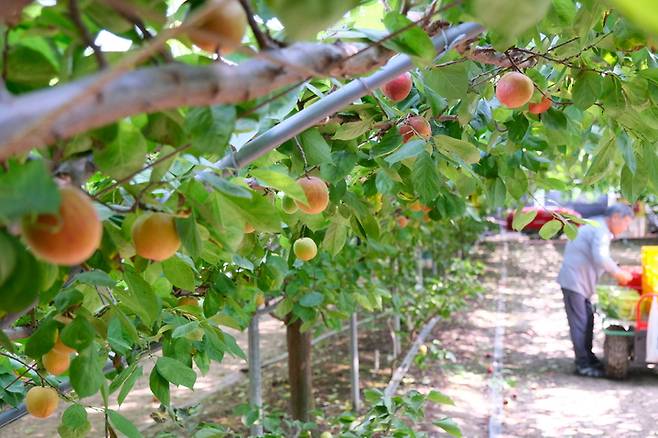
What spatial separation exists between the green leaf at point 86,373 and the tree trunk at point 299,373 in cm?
336

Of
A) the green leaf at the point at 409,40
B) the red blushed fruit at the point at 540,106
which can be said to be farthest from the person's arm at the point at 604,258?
the green leaf at the point at 409,40

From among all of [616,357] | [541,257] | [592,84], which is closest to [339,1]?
[592,84]

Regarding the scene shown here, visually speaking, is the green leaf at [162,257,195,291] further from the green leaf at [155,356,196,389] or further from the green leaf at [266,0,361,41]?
the green leaf at [266,0,361,41]

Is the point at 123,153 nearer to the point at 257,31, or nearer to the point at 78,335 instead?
the point at 257,31

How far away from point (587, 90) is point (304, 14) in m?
1.17

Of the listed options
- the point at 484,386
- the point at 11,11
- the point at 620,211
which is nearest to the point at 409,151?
the point at 11,11

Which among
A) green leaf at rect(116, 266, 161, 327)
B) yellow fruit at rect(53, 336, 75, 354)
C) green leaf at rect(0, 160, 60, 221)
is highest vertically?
green leaf at rect(0, 160, 60, 221)

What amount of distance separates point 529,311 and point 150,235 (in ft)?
28.5

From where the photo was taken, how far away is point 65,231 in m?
0.65

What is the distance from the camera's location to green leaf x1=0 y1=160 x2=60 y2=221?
1.92 ft

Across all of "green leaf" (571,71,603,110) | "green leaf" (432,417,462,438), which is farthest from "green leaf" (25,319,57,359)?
"green leaf" (432,417,462,438)

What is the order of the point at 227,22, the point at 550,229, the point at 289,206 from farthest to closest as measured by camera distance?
1. the point at 550,229
2. the point at 289,206
3. the point at 227,22

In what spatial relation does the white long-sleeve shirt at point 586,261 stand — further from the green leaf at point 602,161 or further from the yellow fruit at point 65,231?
the yellow fruit at point 65,231

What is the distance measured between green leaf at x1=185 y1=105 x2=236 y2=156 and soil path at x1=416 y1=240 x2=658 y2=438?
162 inches
